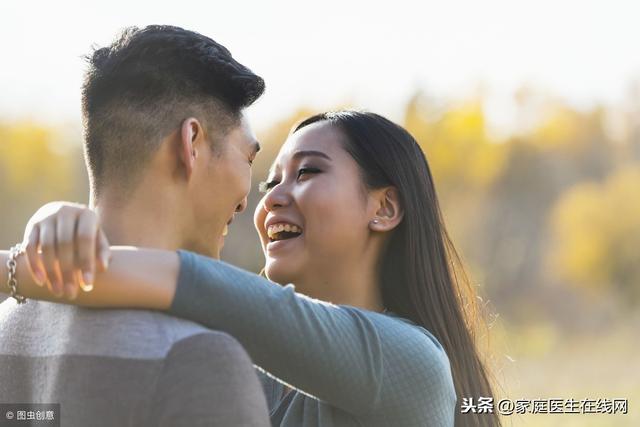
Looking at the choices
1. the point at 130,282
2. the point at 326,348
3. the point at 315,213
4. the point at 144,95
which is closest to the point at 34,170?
the point at 315,213

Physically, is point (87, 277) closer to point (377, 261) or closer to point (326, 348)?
point (326, 348)

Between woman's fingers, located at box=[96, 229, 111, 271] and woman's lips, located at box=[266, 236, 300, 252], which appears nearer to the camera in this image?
woman's fingers, located at box=[96, 229, 111, 271]

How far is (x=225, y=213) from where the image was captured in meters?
2.26

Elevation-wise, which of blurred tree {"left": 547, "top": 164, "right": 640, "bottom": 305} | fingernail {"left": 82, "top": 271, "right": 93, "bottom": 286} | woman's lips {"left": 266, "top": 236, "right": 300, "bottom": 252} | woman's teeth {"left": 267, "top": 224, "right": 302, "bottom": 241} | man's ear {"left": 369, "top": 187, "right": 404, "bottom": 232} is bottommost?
blurred tree {"left": 547, "top": 164, "right": 640, "bottom": 305}

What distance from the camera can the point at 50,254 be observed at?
1.79 m

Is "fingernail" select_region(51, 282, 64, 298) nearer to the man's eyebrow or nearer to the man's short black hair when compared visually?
the man's short black hair

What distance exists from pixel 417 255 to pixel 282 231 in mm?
406

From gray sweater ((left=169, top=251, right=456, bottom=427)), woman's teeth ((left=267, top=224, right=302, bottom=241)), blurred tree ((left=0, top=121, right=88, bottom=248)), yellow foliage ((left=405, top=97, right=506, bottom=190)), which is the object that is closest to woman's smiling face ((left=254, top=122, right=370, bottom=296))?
woman's teeth ((left=267, top=224, right=302, bottom=241))

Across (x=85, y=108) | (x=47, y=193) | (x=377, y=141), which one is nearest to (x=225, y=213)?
(x=85, y=108)

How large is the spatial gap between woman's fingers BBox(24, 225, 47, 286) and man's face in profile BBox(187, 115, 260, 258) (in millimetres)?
412

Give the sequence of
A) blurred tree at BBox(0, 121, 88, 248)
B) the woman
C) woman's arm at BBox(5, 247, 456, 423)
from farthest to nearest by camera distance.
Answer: blurred tree at BBox(0, 121, 88, 248) < the woman < woman's arm at BBox(5, 247, 456, 423)

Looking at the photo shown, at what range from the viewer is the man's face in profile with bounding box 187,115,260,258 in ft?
7.13

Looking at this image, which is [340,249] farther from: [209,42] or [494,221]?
[494,221]

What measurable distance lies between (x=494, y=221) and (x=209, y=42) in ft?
92.0
